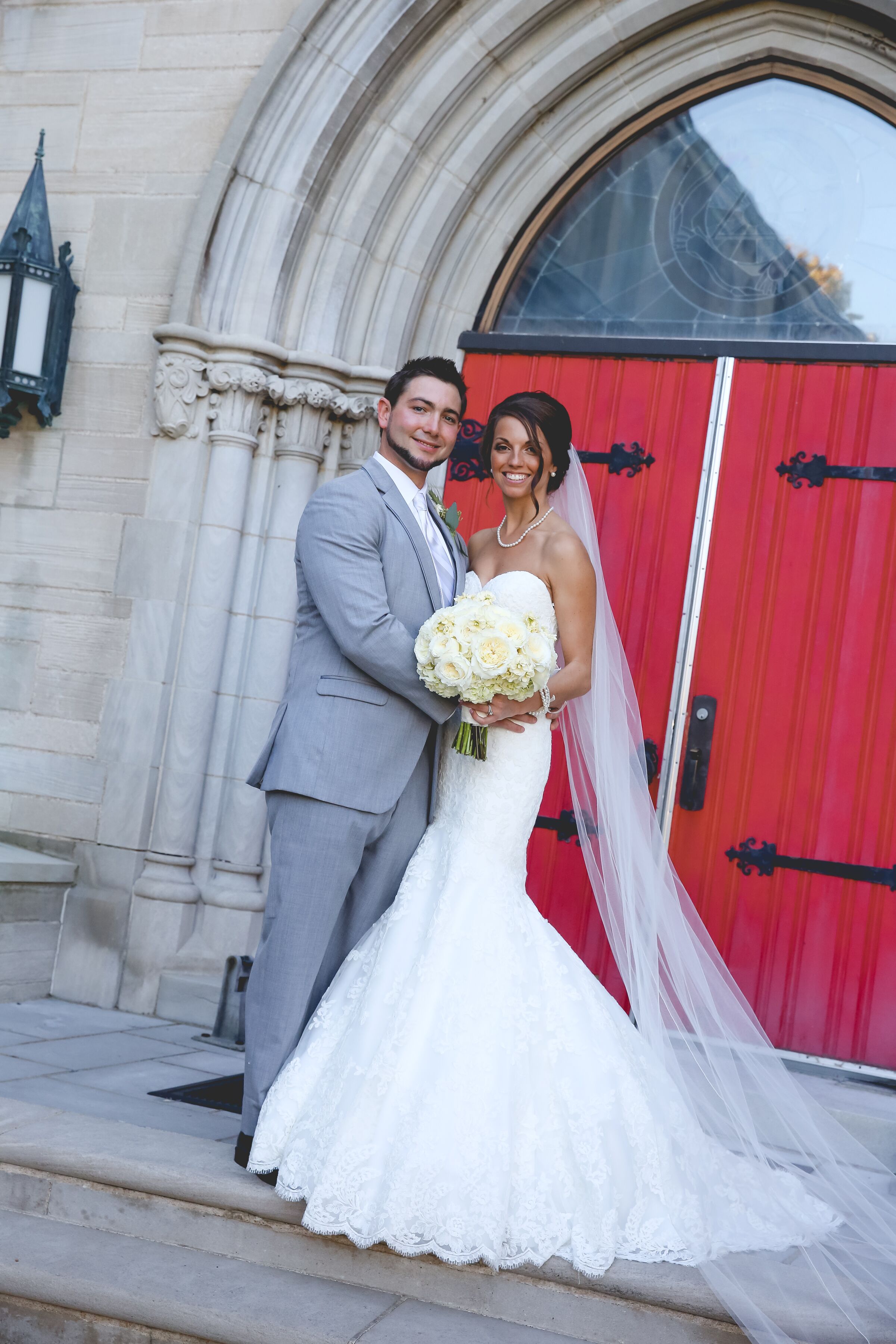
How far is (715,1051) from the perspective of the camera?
2.87 meters

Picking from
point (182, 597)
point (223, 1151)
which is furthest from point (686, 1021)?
point (182, 597)

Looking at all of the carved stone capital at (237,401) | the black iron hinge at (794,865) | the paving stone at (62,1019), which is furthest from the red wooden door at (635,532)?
the paving stone at (62,1019)

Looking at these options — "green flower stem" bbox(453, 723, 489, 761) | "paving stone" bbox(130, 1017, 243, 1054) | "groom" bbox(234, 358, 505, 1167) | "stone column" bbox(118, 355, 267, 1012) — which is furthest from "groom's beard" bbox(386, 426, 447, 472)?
"paving stone" bbox(130, 1017, 243, 1054)

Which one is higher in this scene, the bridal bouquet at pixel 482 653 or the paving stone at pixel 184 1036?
the bridal bouquet at pixel 482 653

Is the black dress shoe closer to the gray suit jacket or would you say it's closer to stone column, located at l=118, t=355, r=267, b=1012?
the gray suit jacket

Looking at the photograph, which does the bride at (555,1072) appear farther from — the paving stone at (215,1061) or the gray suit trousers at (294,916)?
the paving stone at (215,1061)

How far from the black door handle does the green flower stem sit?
1.62m

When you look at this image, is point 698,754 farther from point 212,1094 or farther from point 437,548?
point 212,1094

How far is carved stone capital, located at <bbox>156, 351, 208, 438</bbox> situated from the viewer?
4.54 metres

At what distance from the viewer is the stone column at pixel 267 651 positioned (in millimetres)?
4480

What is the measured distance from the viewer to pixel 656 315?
4613 mm

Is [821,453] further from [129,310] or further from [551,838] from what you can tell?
[129,310]

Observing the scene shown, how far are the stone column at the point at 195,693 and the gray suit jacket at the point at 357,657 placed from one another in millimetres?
1668

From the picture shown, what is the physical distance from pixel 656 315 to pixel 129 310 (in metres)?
2.04
